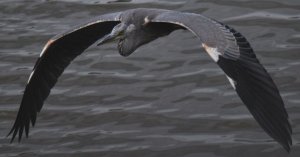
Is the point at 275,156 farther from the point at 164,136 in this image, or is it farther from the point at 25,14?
the point at 25,14

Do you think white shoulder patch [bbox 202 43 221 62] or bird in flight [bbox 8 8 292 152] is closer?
bird in flight [bbox 8 8 292 152]

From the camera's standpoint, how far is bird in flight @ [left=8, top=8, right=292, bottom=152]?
23.8 ft

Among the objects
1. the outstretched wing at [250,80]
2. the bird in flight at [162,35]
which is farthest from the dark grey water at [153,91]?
the outstretched wing at [250,80]

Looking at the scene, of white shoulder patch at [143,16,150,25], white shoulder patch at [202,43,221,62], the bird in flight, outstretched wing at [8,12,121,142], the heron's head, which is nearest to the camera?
the bird in flight

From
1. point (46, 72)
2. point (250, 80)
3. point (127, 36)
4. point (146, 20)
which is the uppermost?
point (146, 20)

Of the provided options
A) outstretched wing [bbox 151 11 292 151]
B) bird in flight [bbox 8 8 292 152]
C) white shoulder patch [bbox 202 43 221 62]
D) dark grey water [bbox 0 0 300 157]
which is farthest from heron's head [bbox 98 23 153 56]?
white shoulder patch [bbox 202 43 221 62]

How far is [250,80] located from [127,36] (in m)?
1.88

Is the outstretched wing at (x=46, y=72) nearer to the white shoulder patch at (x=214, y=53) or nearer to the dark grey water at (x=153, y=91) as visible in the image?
the dark grey water at (x=153, y=91)

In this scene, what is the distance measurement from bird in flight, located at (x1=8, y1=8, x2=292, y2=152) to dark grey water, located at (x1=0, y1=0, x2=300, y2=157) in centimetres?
67

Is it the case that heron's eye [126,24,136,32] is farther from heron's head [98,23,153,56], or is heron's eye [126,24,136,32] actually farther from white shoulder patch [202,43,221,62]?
white shoulder patch [202,43,221,62]

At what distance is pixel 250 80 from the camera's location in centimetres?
736

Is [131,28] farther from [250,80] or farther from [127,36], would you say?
[250,80]

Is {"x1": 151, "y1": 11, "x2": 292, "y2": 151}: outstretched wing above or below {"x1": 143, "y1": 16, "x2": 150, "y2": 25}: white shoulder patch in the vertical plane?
below

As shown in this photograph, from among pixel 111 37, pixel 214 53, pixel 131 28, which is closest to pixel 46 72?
pixel 111 37
